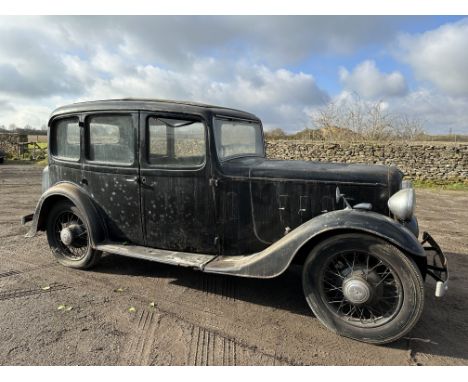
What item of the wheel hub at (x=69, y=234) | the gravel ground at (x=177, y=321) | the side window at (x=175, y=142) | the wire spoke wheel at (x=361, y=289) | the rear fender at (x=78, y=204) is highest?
the side window at (x=175, y=142)

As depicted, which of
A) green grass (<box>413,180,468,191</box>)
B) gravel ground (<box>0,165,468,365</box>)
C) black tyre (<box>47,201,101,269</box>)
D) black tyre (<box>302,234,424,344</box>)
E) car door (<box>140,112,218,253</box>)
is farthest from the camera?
green grass (<box>413,180,468,191</box>)

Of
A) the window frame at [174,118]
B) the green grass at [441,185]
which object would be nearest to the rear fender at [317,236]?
the window frame at [174,118]

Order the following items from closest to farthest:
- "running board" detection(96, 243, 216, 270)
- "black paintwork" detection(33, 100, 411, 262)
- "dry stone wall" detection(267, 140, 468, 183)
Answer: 1. "black paintwork" detection(33, 100, 411, 262)
2. "running board" detection(96, 243, 216, 270)
3. "dry stone wall" detection(267, 140, 468, 183)

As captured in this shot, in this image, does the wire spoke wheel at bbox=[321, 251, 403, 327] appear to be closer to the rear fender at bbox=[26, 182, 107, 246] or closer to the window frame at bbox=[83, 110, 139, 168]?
the window frame at bbox=[83, 110, 139, 168]

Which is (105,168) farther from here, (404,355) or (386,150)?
(386,150)

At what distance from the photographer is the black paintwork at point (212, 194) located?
3.40 metres

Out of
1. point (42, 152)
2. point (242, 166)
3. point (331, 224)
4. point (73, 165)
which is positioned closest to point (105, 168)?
point (73, 165)

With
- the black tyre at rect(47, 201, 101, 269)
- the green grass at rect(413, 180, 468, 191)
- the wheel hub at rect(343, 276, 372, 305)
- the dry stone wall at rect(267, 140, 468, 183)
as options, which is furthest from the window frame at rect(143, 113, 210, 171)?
the dry stone wall at rect(267, 140, 468, 183)

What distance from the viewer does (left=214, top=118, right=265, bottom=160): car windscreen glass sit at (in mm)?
3788

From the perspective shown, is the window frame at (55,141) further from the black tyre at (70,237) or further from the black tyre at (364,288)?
the black tyre at (364,288)

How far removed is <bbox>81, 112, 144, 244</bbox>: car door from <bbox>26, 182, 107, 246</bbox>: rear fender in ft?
0.26

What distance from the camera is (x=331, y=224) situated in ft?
9.75

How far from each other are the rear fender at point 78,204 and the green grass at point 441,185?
39.9ft

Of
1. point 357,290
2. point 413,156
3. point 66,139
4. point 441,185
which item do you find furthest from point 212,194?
point 413,156
